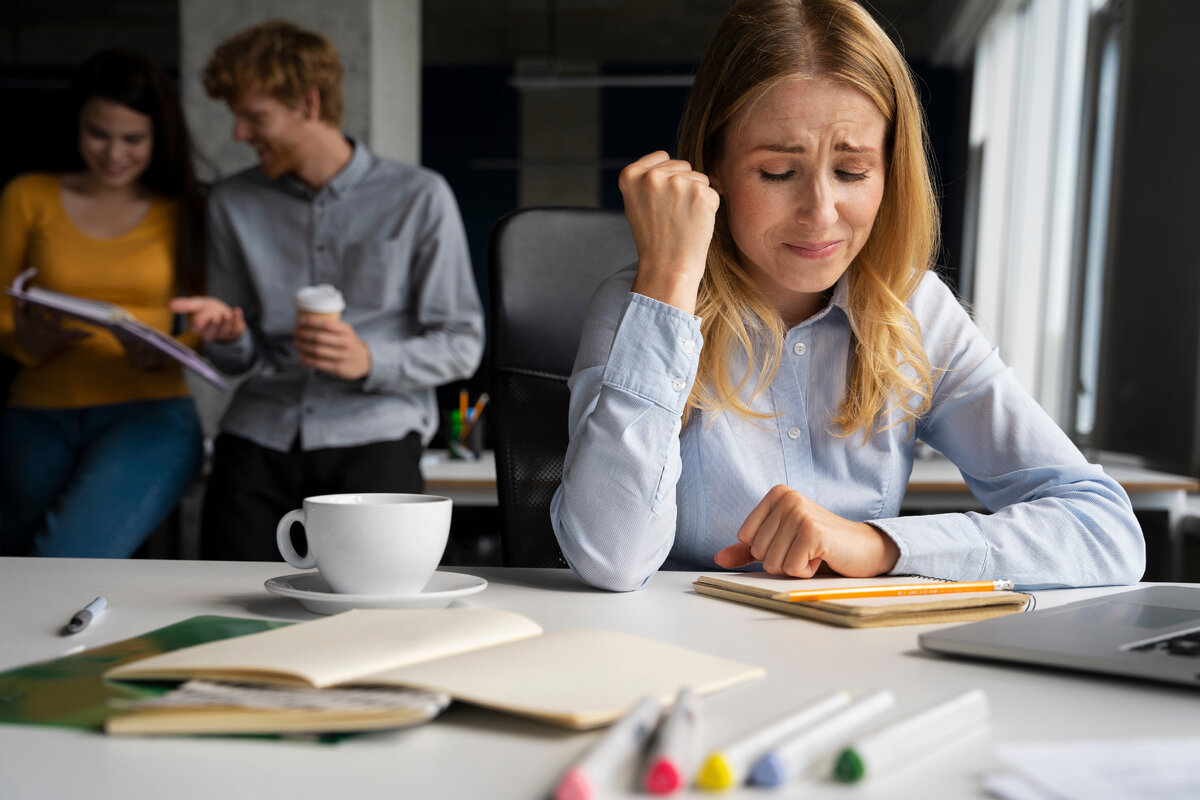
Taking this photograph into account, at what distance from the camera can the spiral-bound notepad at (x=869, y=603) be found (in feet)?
2.63

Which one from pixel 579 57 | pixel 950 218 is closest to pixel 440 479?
pixel 950 218

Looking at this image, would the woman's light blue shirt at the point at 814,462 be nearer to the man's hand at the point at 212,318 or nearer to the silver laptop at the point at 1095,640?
the silver laptop at the point at 1095,640

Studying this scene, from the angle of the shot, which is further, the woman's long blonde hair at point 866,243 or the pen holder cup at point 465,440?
the pen holder cup at point 465,440

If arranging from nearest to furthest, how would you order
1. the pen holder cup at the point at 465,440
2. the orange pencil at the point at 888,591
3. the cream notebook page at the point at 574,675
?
the cream notebook page at the point at 574,675
the orange pencil at the point at 888,591
the pen holder cup at the point at 465,440

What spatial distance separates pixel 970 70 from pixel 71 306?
6462 millimetres

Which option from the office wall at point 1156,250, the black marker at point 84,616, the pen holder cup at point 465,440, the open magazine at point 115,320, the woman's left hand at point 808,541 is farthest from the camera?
the pen holder cup at point 465,440

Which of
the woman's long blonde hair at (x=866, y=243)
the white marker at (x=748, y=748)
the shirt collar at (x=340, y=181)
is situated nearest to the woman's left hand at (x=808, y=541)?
the woman's long blonde hair at (x=866, y=243)

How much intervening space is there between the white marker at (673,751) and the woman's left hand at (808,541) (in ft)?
1.65

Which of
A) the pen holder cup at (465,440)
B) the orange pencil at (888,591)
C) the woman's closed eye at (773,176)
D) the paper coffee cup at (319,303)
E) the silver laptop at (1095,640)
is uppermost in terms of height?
the woman's closed eye at (773,176)

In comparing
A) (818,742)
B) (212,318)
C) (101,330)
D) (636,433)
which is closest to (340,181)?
(212,318)

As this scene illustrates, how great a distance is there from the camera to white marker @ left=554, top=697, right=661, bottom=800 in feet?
1.39

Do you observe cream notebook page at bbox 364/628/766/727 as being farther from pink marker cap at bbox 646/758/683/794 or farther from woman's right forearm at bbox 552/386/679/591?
woman's right forearm at bbox 552/386/679/591

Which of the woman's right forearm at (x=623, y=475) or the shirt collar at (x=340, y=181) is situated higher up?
the shirt collar at (x=340, y=181)

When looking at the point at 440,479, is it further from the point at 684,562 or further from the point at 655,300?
the point at 655,300
